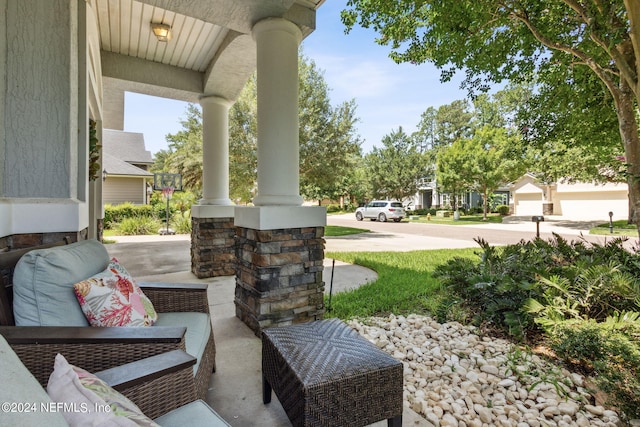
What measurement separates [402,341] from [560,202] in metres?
24.0

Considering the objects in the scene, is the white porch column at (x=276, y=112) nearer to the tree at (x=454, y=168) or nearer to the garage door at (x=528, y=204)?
A: the tree at (x=454, y=168)

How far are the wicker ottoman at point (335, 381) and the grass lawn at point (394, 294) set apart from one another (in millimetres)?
1712

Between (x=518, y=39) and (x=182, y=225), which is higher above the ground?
(x=518, y=39)

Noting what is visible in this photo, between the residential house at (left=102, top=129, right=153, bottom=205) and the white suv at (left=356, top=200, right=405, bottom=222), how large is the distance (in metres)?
12.5

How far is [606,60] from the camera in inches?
173

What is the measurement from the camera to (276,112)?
292 centimetres

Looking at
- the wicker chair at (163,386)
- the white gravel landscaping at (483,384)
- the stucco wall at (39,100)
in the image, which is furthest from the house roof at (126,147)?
the wicker chair at (163,386)

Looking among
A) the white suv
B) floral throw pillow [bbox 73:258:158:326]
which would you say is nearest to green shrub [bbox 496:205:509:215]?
the white suv

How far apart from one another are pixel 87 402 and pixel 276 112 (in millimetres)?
2542

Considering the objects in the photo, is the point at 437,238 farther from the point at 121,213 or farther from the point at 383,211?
the point at 121,213

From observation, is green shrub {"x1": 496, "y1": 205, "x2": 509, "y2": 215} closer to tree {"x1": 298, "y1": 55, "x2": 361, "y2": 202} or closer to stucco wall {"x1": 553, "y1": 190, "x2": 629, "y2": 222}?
stucco wall {"x1": 553, "y1": 190, "x2": 629, "y2": 222}

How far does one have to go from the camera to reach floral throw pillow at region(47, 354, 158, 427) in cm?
73

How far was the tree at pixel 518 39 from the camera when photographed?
3.63 meters

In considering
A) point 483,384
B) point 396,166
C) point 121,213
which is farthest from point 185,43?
point 396,166
